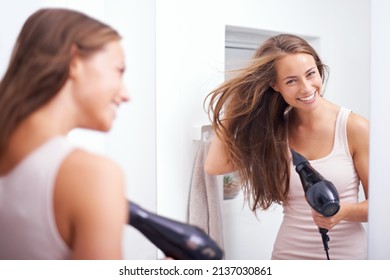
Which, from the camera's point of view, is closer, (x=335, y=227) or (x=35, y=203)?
(x=35, y=203)

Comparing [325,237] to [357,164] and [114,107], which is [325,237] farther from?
[114,107]

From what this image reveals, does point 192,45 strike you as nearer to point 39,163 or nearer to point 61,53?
point 61,53

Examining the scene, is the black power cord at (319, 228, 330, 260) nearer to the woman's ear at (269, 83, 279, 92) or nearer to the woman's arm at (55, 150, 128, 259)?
the woman's ear at (269, 83, 279, 92)

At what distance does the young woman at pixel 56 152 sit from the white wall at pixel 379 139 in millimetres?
595

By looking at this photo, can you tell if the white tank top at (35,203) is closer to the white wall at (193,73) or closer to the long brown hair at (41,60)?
the long brown hair at (41,60)

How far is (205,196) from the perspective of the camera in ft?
3.38

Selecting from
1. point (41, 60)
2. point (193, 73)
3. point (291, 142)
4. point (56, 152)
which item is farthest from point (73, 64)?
point (291, 142)

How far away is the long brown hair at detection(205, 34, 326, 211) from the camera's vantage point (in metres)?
1.02

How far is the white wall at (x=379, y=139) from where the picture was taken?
108 cm

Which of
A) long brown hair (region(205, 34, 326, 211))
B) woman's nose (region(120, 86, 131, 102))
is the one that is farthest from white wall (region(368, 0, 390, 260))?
woman's nose (region(120, 86, 131, 102))

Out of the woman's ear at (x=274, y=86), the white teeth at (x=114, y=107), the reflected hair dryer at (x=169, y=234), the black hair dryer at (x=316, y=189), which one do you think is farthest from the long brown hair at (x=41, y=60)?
the black hair dryer at (x=316, y=189)

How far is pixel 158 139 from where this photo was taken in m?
1.01

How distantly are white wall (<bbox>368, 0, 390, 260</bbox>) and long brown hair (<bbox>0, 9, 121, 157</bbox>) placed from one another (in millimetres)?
641

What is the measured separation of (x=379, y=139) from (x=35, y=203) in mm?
765
